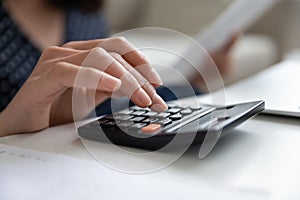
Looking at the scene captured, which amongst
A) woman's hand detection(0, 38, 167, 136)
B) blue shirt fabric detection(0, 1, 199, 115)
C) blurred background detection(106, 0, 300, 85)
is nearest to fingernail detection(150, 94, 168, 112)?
woman's hand detection(0, 38, 167, 136)

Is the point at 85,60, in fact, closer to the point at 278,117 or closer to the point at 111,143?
the point at 111,143

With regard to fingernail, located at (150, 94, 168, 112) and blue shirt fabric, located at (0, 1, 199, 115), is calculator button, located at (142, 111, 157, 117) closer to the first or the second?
fingernail, located at (150, 94, 168, 112)

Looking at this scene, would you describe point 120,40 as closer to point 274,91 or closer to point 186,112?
point 186,112

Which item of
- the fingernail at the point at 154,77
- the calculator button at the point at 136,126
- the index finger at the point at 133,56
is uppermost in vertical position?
Answer: the index finger at the point at 133,56

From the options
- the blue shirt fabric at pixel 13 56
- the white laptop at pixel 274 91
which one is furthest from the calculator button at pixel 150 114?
the blue shirt fabric at pixel 13 56

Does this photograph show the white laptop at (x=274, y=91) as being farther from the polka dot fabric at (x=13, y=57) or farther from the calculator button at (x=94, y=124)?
the polka dot fabric at (x=13, y=57)

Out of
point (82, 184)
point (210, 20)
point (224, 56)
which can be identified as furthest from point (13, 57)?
point (210, 20)

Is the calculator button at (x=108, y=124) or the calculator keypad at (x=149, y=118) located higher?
the calculator keypad at (x=149, y=118)

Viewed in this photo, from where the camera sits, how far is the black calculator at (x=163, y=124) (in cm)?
37

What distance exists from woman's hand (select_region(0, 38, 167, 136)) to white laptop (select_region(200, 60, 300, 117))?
0.14 m

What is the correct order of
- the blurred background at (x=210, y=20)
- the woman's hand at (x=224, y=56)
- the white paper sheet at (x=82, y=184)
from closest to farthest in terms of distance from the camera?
1. the white paper sheet at (x=82, y=184)
2. the woman's hand at (x=224, y=56)
3. the blurred background at (x=210, y=20)

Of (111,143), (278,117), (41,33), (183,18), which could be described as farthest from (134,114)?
(183,18)

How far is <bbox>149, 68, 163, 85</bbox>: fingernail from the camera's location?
0.43 meters

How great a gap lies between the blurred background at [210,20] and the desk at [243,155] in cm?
139
